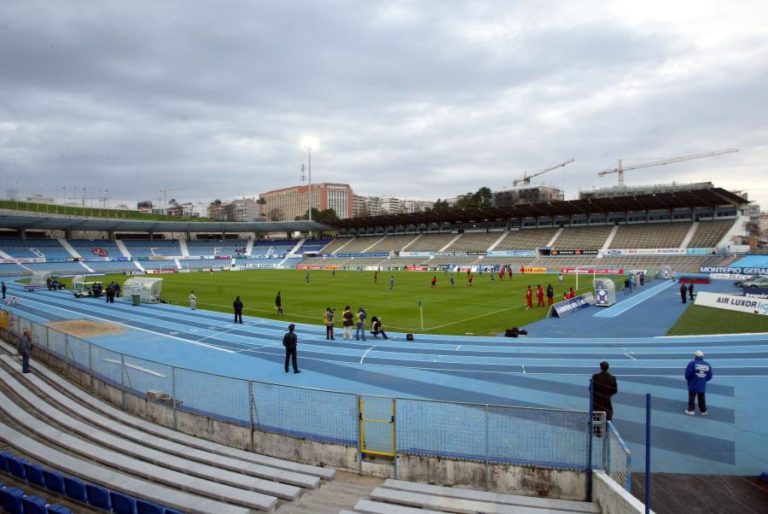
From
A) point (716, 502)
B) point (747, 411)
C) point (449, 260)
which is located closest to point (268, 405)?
point (716, 502)

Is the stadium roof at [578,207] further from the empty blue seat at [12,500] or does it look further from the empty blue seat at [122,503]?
the empty blue seat at [12,500]

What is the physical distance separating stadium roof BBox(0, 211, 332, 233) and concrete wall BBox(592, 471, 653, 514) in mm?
78981

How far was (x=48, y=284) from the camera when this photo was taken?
135 feet

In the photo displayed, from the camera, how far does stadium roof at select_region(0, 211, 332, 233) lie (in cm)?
6750

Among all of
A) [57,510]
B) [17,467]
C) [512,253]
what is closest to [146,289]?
[17,467]

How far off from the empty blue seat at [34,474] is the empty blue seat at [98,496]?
43.9 inches

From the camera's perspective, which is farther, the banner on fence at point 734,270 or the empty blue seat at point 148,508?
the banner on fence at point 734,270

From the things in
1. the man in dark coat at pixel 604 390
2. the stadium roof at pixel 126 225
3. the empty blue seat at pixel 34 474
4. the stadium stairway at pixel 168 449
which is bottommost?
the stadium stairway at pixel 168 449

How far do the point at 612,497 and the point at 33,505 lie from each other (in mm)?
6953

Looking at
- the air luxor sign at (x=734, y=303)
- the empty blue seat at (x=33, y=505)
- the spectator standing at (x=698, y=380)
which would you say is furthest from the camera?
the air luxor sign at (x=734, y=303)

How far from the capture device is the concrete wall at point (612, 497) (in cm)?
521

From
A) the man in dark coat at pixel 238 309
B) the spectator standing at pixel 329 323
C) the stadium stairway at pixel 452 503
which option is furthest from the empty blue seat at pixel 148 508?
the man in dark coat at pixel 238 309

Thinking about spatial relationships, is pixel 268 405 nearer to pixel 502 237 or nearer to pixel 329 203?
pixel 502 237

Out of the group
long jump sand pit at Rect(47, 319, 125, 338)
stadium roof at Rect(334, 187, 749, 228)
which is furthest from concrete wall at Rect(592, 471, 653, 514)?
stadium roof at Rect(334, 187, 749, 228)
